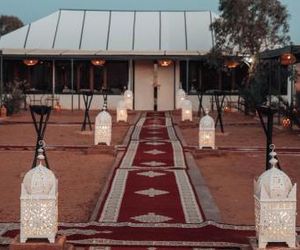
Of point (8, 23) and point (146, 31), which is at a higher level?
point (8, 23)

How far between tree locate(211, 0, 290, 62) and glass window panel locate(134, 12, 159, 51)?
5.93 meters

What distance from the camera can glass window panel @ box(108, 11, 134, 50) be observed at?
37.6 meters

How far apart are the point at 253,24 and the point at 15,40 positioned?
560 inches

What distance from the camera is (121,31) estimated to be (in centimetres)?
3881

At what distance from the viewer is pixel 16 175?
42.2ft

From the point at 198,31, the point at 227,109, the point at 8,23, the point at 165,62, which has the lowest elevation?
the point at 227,109

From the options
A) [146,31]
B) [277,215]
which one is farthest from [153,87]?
[277,215]

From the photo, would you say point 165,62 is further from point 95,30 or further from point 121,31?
point 95,30

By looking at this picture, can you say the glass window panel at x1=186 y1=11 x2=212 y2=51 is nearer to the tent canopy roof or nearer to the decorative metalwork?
the tent canopy roof

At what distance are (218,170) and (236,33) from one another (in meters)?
18.8

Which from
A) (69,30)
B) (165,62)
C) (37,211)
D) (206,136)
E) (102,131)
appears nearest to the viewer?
(37,211)

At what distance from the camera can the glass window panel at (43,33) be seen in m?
38.0

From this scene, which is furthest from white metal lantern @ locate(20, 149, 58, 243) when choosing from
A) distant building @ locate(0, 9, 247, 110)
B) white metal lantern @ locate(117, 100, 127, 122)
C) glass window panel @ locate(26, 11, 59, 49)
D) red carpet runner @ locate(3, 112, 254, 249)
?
glass window panel @ locate(26, 11, 59, 49)

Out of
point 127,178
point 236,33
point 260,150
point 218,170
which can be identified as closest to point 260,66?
point 236,33
